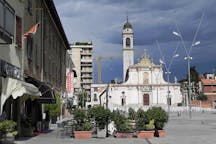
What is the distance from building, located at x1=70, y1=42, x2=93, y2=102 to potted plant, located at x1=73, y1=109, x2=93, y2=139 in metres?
128

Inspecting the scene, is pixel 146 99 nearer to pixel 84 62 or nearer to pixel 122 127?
pixel 84 62

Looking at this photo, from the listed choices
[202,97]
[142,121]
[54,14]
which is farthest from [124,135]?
[202,97]

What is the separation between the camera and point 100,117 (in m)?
23.7

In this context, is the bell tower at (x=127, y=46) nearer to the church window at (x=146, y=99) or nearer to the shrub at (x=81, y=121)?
the church window at (x=146, y=99)

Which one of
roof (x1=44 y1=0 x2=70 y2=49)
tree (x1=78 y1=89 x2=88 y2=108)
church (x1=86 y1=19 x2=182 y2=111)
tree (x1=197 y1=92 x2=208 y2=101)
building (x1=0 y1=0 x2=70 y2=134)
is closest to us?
building (x1=0 y1=0 x2=70 y2=134)

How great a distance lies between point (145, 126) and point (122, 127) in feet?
4.25

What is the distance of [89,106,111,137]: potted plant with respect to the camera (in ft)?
77.6

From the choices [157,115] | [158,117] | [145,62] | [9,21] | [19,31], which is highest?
[145,62]

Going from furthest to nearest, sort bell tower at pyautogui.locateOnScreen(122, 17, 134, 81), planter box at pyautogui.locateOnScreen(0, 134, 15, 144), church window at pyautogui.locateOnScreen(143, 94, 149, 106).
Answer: bell tower at pyautogui.locateOnScreen(122, 17, 134, 81), church window at pyautogui.locateOnScreen(143, 94, 149, 106), planter box at pyautogui.locateOnScreen(0, 134, 15, 144)

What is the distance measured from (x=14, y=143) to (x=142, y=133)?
7425 mm

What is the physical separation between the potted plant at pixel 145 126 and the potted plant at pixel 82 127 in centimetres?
269

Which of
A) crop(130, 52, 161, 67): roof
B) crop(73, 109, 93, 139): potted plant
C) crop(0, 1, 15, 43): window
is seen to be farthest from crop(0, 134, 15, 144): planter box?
crop(130, 52, 161, 67): roof

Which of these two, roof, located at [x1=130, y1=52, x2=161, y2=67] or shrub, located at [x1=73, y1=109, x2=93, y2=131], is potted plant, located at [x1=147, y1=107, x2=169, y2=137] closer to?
shrub, located at [x1=73, y1=109, x2=93, y2=131]

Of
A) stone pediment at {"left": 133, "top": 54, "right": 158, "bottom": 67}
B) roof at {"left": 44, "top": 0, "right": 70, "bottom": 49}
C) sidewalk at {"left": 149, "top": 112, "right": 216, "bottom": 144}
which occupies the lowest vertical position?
sidewalk at {"left": 149, "top": 112, "right": 216, "bottom": 144}
